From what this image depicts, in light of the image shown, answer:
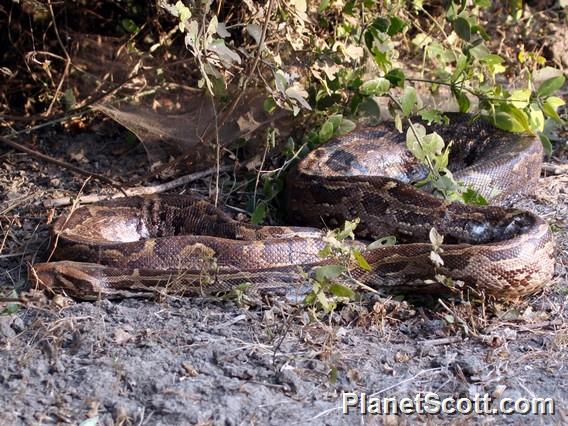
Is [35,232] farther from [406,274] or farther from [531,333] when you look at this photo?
[531,333]

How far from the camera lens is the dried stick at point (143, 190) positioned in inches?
365

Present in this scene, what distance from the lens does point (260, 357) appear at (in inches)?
252

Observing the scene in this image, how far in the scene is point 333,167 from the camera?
32.7 ft

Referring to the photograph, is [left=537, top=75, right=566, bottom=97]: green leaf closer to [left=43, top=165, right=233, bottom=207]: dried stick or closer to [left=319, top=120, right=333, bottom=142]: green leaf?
[left=319, top=120, right=333, bottom=142]: green leaf

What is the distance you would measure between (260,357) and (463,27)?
4206 mm

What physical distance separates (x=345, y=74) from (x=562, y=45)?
4789 mm

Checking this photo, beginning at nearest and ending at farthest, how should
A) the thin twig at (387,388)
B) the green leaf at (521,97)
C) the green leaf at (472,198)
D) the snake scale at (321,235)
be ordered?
the thin twig at (387,388) → the snake scale at (321,235) → the green leaf at (472,198) → the green leaf at (521,97)

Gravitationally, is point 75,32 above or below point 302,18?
below

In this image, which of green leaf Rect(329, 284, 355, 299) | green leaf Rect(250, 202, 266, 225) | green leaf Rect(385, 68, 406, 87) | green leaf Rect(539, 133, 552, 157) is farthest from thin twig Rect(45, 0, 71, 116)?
green leaf Rect(539, 133, 552, 157)

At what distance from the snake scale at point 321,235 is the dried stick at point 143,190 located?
0.74 ft

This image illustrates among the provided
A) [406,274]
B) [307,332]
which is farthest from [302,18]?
[307,332]

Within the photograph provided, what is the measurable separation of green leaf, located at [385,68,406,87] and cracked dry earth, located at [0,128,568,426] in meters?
2.51

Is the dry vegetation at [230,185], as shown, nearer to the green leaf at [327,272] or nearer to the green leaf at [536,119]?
the green leaf at [536,119]

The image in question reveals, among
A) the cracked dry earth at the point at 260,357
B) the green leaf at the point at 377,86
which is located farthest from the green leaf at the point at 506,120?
the cracked dry earth at the point at 260,357
